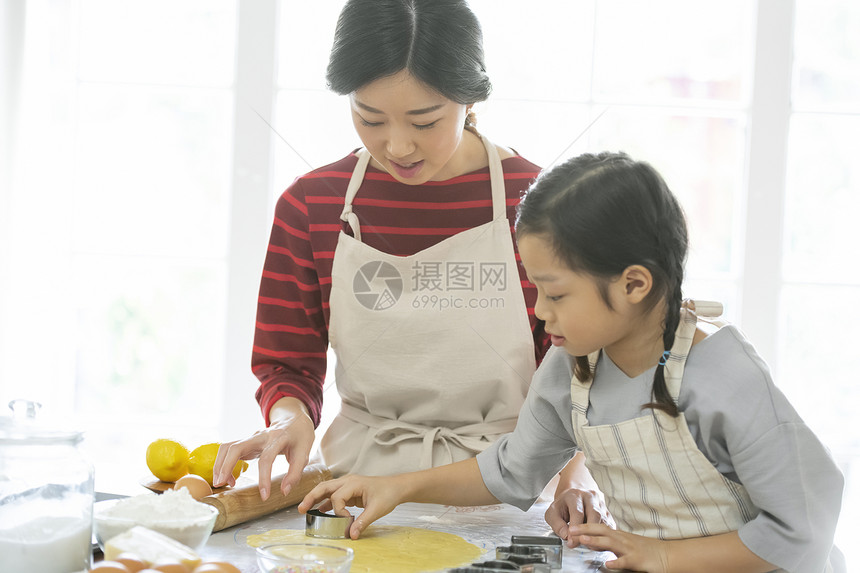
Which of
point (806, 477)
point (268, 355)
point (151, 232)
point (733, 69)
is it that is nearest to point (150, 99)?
point (151, 232)

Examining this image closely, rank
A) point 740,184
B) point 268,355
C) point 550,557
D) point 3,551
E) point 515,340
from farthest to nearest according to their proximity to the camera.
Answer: point 740,184
point 268,355
point 515,340
point 550,557
point 3,551

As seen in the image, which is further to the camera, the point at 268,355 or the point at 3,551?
Answer: the point at 268,355

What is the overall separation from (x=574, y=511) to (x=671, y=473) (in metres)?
0.18

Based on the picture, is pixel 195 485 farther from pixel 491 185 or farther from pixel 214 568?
pixel 491 185

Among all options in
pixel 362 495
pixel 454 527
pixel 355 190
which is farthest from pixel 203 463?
pixel 355 190

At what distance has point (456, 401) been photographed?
1.38 metres

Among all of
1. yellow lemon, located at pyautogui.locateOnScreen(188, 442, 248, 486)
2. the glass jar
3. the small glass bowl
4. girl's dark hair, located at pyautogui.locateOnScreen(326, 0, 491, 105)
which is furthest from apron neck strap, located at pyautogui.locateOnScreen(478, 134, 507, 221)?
the glass jar

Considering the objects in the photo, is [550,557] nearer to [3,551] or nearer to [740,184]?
[3,551]

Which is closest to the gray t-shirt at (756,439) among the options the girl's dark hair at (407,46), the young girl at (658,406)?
the young girl at (658,406)

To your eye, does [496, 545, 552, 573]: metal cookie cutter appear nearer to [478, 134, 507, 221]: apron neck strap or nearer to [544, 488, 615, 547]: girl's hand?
[544, 488, 615, 547]: girl's hand

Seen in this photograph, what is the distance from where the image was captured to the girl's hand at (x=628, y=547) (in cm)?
96

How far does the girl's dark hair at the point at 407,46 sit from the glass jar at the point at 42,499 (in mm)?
643

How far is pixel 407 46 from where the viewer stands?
1.22 metres

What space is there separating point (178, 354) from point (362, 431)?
1323 millimetres
